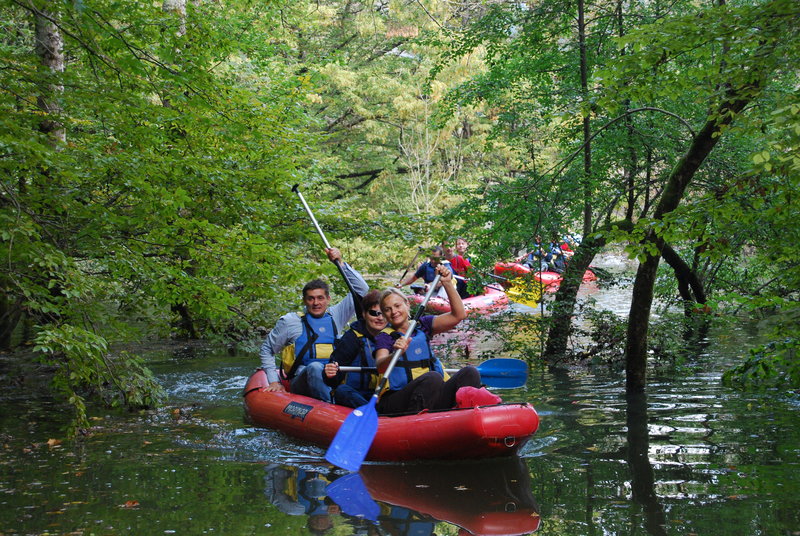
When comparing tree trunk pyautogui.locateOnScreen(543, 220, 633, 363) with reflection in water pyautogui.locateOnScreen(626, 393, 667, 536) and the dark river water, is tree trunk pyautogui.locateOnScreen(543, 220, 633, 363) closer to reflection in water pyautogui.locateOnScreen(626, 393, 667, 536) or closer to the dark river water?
the dark river water

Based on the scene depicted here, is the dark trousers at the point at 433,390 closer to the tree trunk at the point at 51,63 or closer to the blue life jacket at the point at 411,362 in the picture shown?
the blue life jacket at the point at 411,362

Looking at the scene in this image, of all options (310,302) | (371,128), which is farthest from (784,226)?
(371,128)

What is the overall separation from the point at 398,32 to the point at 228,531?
18104 millimetres

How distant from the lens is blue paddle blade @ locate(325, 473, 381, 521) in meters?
4.36

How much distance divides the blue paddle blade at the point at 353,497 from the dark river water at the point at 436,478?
1cm

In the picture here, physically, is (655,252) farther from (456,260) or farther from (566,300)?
(456,260)

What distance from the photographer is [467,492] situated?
4781 millimetres

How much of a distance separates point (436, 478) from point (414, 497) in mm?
515

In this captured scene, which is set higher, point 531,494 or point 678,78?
point 678,78

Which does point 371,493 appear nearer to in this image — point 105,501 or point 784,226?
point 105,501

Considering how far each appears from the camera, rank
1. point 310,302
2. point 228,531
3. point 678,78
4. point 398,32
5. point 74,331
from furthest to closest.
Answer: point 398,32 → point 310,302 → point 678,78 → point 74,331 → point 228,531

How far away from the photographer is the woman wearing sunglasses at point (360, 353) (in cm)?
608

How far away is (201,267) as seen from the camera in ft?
25.0

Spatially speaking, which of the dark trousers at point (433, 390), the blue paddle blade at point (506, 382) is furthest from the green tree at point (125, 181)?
the blue paddle blade at point (506, 382)
